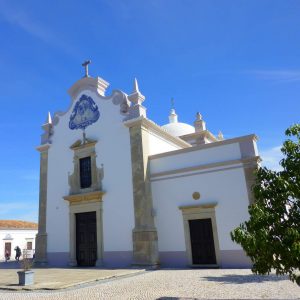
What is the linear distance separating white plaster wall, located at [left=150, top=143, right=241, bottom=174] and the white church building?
0.14ft

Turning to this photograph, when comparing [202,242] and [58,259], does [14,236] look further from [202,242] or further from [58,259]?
[202,242]

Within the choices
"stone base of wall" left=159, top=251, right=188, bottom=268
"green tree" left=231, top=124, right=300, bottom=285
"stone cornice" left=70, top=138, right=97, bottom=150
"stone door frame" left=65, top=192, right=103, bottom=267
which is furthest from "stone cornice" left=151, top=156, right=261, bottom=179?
"green tree" left=231, top=124, right=300, bottom=285

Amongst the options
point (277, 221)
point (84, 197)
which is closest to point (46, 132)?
point (84, 197)

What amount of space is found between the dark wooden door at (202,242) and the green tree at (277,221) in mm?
7097

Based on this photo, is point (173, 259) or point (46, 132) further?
point (46, 132)

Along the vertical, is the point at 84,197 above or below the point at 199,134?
below

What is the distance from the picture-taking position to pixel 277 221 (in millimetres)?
5258

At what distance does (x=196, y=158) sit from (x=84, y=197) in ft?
18.9

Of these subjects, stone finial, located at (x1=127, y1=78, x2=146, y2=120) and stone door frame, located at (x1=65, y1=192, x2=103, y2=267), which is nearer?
stone door frame, located at (x1=65, y1=192, x2=103, y2=267)

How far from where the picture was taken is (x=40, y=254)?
53.4ft

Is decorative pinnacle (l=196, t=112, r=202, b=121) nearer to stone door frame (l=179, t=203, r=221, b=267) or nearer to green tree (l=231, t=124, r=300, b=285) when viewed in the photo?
stone door frame (l=179, t=203, r=221, b=267)

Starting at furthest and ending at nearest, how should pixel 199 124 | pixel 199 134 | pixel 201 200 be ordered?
pixel 199 124 < pixel 199 134 < pixel 201 200

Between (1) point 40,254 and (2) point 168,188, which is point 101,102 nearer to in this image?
(2) point 168,188

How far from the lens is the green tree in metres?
4.98
